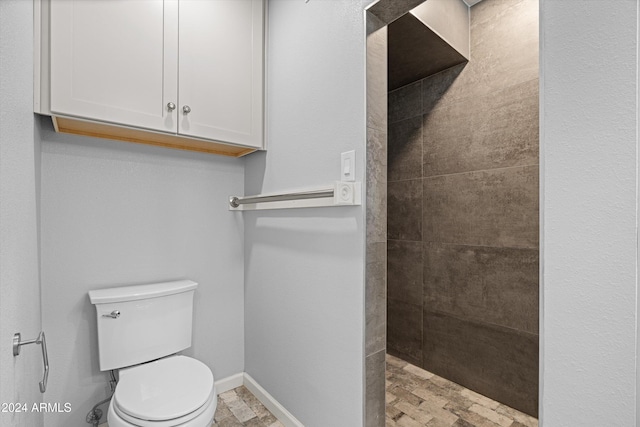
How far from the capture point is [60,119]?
1376 mm

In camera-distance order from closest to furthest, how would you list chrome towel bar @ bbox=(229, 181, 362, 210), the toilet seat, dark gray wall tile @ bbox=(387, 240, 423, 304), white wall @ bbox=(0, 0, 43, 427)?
white wall @ bbox=(0, 0, 43, 427) → the toilet seat → chrome towel bar @ bbox=(229, 181, 362, 210) → dark gray wall tile @ bbox=(387, 240, 423, 304)

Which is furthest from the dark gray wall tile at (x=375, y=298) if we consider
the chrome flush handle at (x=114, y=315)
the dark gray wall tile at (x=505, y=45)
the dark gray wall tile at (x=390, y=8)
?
the dark gray wall tile at (x=505, y=45)

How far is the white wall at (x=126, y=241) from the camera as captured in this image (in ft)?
4.99

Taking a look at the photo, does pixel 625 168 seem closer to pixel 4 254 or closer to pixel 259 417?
pixel 4 254

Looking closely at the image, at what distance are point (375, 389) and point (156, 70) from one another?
1730mm

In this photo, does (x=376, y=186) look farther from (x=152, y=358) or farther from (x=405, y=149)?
(x=152, y=358)

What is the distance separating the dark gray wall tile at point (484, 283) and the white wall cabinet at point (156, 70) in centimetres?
142

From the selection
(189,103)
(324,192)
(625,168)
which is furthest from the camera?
(189,103)

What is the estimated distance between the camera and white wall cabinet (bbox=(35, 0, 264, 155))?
1.29 m

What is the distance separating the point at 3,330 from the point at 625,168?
4.44ft

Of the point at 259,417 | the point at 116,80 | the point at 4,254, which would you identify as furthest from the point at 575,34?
the point at 259,417

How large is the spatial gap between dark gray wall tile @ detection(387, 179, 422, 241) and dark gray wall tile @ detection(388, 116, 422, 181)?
69mm

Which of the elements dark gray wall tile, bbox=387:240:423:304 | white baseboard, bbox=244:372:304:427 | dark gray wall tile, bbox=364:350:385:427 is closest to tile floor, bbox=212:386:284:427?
white baseboard, bbox=244:372:304:427

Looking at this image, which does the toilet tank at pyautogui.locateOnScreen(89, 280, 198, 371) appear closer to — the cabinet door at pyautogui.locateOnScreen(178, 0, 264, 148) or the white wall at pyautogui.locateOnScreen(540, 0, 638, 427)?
the cabinet door at pyautogui.locateOnScreen(178, 0, 264, 148)
